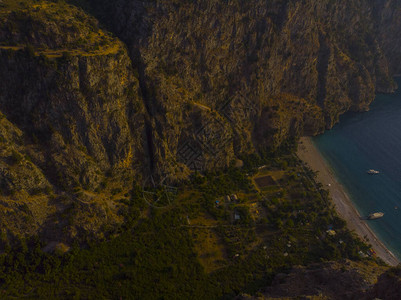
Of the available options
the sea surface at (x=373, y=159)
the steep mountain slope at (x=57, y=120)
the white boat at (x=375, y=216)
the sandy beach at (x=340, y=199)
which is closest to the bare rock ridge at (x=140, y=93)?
the steep mountain slope at (x=57, y=120)

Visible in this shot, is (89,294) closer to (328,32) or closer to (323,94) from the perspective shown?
(323,94)

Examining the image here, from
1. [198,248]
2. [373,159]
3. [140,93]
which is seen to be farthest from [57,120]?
[373,159]

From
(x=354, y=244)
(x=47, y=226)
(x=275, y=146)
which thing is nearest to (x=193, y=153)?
(x=275, y=146)

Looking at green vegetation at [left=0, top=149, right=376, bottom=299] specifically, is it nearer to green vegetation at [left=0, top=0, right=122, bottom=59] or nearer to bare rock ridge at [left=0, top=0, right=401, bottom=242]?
bare rock ridge at [left=0, top=0, right=401, bottom=242]

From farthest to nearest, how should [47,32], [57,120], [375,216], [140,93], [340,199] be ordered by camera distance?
[340,199]
[375,216]
[140,93]
[47,32]
[57,120]

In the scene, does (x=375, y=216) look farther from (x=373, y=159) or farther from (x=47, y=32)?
(x=47, y=32)

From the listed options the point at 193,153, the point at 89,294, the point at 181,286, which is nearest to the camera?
the point at 89,294

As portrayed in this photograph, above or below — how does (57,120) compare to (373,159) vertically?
above

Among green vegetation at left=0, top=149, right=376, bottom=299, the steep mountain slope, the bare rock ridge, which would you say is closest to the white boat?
green vegetation at left=0, top=149, right=376, bottom=299
